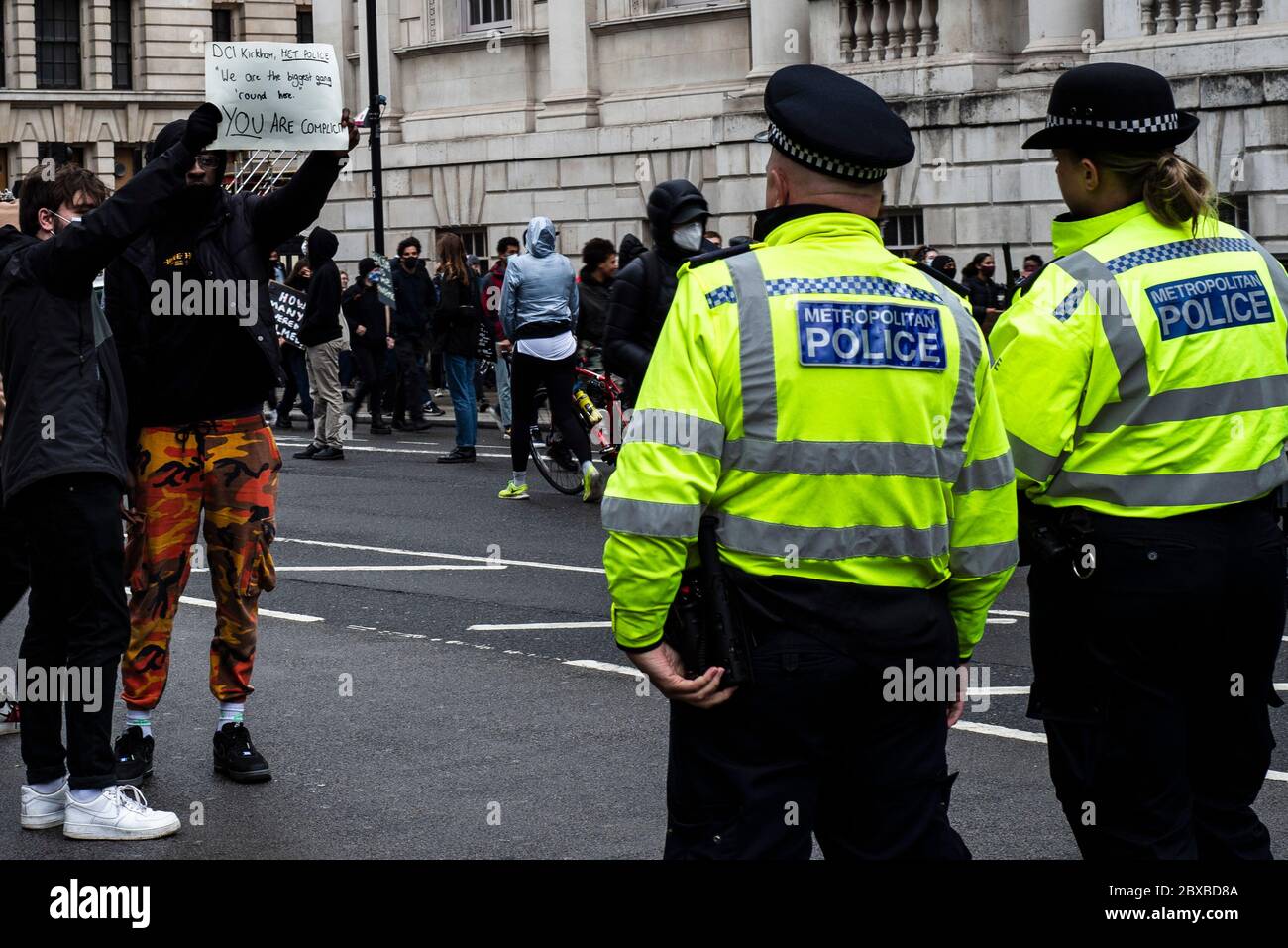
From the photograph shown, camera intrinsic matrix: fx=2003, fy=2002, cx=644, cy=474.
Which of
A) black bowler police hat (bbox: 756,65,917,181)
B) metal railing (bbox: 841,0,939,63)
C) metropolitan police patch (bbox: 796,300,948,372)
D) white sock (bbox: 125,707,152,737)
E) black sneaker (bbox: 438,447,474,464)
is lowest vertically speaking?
white sock (bbox: 125,707,152,737)

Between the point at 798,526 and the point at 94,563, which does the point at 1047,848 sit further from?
the point at 94,563

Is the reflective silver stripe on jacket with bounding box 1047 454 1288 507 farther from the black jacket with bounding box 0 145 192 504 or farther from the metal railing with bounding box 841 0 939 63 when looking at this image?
the metal railing with bounding box 841 0 939 63

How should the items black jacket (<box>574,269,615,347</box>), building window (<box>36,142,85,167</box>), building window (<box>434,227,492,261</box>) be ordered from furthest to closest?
building window (<box>36,142,85,167</box>) → building window (<box>434,227,492,261</box>) → black jacket (<box>574,269,615,347</box>)

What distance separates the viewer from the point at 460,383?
1719 cm

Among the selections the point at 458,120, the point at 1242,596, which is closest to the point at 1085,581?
the point at 1242,596

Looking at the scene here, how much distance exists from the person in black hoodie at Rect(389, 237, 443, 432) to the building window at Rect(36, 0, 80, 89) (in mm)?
38978

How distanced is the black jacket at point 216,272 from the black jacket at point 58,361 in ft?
1.10

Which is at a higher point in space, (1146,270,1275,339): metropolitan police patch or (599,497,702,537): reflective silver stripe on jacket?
(1146,270,1275,339): metropolitan police patch

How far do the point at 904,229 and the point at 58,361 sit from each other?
18.0m

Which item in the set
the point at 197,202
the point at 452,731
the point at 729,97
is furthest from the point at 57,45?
the point at 197,202

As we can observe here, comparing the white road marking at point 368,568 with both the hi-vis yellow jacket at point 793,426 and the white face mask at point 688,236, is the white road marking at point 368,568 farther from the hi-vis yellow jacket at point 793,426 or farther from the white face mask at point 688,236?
the hi-vis yellow jacket at point 793,426

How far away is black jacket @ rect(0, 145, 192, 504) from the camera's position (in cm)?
542

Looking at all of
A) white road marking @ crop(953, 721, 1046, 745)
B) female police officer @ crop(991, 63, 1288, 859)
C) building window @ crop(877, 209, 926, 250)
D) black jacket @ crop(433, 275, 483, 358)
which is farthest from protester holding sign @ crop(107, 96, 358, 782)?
building window @ crop(877, 209, 926, 250)

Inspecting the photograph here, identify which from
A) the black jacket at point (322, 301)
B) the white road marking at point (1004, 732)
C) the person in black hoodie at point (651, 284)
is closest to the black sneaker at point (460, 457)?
the black jacket at point (322, 301)
